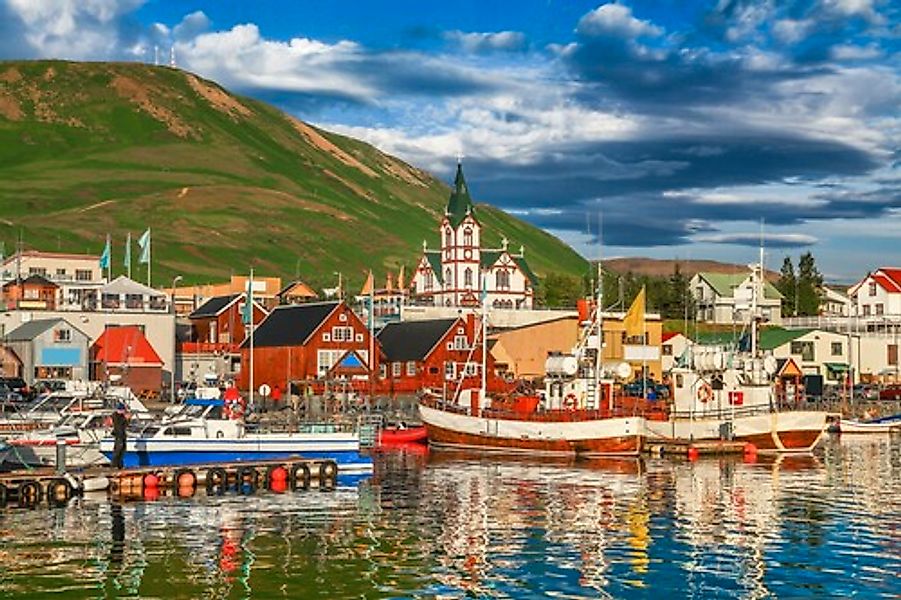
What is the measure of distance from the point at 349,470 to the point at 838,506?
70.0 feet

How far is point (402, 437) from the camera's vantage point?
8138 cm

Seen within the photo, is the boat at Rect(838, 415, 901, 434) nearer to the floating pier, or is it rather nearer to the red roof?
the floating pier

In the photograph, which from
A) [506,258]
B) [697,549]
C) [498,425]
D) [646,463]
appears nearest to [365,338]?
[498,425]

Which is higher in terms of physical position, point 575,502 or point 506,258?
point 506,258

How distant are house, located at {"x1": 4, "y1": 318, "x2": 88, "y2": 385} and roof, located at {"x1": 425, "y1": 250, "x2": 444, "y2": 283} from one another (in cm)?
6968

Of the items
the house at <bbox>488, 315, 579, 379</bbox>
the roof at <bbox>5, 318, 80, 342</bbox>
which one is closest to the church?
the house at <bbox>488, 315, 579, 379</bbox>

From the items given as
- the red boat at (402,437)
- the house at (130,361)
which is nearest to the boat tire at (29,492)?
the red boat at (402,437)

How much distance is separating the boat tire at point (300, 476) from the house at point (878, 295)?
339ft

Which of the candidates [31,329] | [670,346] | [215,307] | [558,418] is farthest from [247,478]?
[670,346]

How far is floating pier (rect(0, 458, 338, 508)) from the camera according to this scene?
4797 cm

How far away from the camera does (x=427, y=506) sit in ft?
159

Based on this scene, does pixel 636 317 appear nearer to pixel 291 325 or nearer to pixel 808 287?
pixel 291 325

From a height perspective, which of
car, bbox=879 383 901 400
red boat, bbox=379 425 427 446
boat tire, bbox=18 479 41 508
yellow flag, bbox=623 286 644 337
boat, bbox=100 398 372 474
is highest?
yellow flag, bbox=623 286 644 337

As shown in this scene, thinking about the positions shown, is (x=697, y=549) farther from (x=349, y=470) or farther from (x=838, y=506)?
(x=349, y=470)
